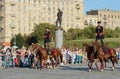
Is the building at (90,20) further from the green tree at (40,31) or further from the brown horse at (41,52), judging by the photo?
the brown horse at (41,52)

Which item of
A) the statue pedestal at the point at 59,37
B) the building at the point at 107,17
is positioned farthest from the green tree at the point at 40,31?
the statue pedestal at the point at 59,37

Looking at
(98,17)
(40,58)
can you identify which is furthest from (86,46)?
(98,17)

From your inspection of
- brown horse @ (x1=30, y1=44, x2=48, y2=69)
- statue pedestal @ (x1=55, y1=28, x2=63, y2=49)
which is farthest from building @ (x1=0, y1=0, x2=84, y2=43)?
brown horse @ (x1=30, y1=44, x2=48, y2=69)

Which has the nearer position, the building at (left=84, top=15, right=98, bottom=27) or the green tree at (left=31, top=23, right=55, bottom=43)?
the green tree at (left=31, top=23, right=55, bottom=43)

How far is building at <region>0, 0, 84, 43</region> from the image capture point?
455ft

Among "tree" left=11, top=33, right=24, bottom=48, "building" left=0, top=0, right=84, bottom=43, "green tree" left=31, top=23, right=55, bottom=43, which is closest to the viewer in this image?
"green tree" left=31, top=23, right=55, bottom=43

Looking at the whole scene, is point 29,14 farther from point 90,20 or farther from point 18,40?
point 90,20

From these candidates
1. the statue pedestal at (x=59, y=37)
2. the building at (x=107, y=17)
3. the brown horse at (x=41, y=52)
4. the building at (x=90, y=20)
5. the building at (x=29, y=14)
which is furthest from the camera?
the building at (x=107, y=17)

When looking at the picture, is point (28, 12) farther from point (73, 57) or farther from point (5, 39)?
point (73, 57)

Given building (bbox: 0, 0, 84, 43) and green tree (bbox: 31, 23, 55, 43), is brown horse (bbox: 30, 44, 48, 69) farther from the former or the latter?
building (bbox: 0, 0, 84, 43)

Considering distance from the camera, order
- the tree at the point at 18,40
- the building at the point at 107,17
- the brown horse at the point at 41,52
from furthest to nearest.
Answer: the building at the point at 107,17
the tree at the point at 18,40
the brown horse at the point at 41,52

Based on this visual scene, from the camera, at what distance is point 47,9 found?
14950 centimetres

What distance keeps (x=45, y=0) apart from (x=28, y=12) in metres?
9.32

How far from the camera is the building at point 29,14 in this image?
13875cm
